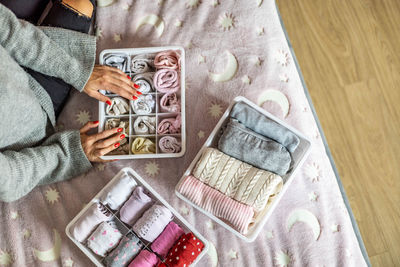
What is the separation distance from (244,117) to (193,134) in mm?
162

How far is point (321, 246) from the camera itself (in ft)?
2.69

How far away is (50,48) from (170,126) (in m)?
0.35

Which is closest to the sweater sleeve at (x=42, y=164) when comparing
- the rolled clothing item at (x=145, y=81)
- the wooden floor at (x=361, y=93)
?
the rolled clothing item at (x=145, y=81)

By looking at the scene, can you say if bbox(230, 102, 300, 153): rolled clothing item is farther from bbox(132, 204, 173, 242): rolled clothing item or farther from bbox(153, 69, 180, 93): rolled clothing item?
bbox(132, 204, 173, 242): rolled clothing item

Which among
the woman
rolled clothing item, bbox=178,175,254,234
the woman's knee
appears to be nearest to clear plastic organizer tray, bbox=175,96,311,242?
rolled clothing item, bbox=178,175,254,234

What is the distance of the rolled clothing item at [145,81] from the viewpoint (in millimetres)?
851

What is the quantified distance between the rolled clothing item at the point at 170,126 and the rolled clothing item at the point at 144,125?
0.06 feet

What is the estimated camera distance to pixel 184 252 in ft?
2.39

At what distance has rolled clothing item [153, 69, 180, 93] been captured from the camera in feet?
2.74

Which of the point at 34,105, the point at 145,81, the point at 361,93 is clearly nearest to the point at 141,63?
the point at 145,81

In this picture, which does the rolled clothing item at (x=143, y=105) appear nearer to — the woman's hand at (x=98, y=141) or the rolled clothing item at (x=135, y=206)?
the woman's hand at (x=98, y=141)

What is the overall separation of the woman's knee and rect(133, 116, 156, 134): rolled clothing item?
0.33 m

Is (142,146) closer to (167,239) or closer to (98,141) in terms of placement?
(98,141)

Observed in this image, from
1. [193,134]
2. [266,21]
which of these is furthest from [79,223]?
[266,21]
